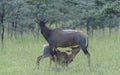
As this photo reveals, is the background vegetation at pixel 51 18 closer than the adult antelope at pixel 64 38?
No

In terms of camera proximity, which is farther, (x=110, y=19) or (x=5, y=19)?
(x=110, y=19)

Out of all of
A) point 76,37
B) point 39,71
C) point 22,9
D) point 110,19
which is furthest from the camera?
point 110,19

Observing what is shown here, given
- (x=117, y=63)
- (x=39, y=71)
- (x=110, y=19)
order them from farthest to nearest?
(x=110, y=19), (x=117, y=63), (x=39, y=71)

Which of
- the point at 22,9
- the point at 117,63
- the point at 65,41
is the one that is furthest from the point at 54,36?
the point at 22,9

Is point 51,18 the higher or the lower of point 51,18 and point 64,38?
the lower

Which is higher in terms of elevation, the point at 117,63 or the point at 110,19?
the point at 117,63

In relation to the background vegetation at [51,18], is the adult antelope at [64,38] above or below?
above

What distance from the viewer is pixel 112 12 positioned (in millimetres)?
25672

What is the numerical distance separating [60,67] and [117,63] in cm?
221

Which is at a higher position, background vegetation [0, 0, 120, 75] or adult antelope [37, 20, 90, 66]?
adult antelope [37, 20, 90, 66]

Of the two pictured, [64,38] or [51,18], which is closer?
[64,38]

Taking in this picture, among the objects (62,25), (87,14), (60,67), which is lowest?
(62,25)

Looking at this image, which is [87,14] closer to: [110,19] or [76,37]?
[110,19]

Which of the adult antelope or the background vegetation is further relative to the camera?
the background vegetation
